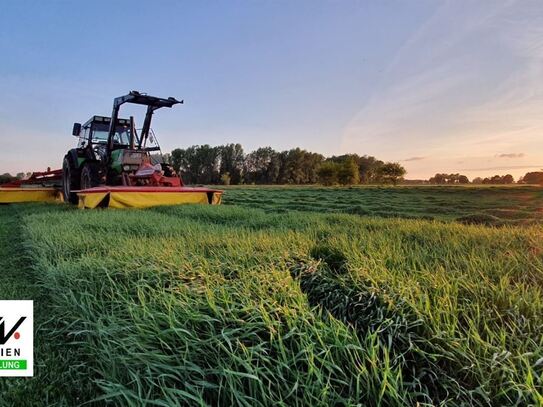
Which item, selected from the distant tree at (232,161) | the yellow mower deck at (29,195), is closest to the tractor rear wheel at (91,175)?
the yellow mower deck at (29,195)

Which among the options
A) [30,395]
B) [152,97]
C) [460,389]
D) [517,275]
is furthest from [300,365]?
[152,97]

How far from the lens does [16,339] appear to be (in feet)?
6.27

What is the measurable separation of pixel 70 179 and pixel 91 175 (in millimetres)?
1311

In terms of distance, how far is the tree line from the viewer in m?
59.8

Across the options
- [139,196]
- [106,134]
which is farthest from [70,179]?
[139,196]

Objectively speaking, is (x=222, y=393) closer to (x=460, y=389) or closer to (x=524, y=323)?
(x=460, y=389)

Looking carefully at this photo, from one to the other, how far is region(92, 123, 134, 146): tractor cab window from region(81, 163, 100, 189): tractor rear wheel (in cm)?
91

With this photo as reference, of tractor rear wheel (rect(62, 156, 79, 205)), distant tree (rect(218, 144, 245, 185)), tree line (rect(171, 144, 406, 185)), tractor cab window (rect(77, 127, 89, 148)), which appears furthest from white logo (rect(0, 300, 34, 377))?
distant tree (rect(218, 144, 245, 185))

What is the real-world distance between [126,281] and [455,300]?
1.97 meters

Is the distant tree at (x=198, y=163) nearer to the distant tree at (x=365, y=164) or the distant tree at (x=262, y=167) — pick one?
the distant tree at (x=262, y=167)

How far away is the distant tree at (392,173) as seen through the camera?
57531 millimetres

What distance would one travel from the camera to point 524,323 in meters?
1.53

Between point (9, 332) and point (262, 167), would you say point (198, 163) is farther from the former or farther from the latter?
point (9, 332)

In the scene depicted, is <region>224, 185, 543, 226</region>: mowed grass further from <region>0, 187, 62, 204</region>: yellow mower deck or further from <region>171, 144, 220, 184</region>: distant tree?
<region>171, 144, 220, 184</region>: distant tree
